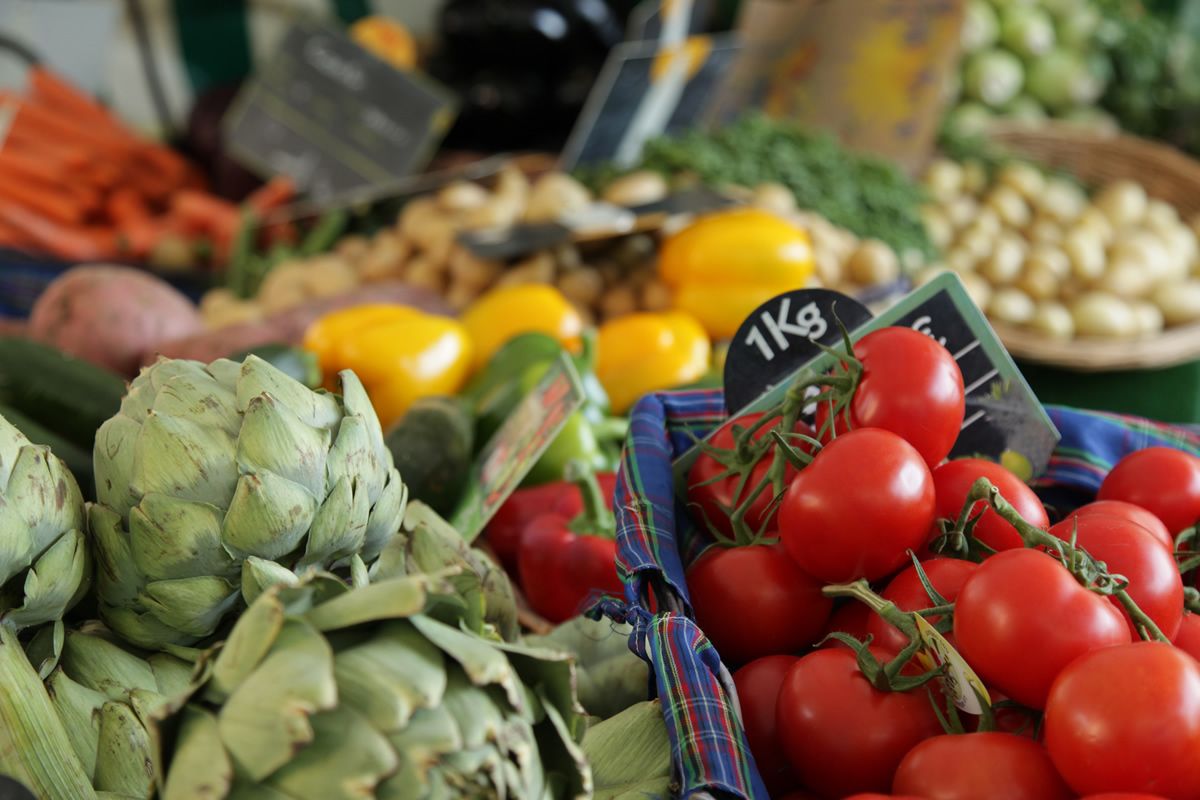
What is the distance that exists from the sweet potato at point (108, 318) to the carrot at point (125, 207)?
123 cm

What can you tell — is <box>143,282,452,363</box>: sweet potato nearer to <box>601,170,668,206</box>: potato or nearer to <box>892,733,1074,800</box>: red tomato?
<box>601,170,668,206</box>: potato

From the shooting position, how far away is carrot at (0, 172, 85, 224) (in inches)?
124

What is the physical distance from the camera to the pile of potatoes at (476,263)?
2.22 m

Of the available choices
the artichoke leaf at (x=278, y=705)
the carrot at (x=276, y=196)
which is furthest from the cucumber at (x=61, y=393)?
the carrot at (x=276, y=196)

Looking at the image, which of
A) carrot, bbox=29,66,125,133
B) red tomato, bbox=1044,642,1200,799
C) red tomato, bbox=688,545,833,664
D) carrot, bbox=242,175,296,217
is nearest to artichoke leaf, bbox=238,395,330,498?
Answer: red tomato, bbox=688,545,833,664

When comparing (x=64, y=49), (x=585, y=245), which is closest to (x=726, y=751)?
(x=585, y=245)

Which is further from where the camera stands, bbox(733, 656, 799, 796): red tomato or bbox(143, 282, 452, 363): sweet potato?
bbox(143, 282, 452, 363): sweet potato

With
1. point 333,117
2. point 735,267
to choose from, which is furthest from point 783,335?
point 333,117

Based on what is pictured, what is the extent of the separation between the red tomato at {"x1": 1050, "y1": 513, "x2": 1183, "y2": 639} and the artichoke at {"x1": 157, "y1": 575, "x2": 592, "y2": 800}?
1.50 ft

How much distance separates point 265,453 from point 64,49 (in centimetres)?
341

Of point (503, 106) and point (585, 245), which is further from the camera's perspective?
point (503, 106)

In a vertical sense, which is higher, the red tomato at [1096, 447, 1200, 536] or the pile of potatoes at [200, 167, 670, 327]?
the red tomato at [1096, 447, 1200, 536]

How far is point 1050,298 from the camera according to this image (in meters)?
2.74

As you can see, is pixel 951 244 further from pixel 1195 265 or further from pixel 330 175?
pixel 330 175
